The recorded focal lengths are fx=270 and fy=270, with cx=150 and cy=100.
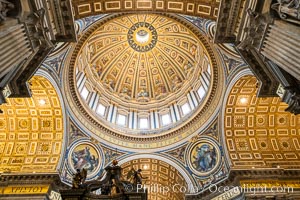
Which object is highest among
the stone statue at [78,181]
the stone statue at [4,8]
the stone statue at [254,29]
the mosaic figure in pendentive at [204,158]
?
the mosaic figure in pendentive at [204,158]

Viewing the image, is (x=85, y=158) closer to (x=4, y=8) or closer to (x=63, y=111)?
(x=63, y=111)

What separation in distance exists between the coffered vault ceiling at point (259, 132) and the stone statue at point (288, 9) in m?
9.94

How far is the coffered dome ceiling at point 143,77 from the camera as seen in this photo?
2084cm

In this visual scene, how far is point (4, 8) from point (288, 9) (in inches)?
278

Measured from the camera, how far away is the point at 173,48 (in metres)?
26.2

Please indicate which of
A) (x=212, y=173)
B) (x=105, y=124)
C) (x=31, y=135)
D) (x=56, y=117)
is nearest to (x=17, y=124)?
(x=31, y=135)

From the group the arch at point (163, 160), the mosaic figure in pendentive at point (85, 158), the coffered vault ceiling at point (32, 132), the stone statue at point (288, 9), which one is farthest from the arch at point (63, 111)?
the stone statue at point (288, 9)

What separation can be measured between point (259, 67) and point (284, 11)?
3.15 m

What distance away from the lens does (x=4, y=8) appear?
6656 millimetres

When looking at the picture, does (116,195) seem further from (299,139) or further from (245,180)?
(299,139)

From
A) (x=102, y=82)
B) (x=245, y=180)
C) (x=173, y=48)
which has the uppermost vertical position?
(x=173, y=48)

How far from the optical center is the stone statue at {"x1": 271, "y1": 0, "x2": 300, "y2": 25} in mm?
6548

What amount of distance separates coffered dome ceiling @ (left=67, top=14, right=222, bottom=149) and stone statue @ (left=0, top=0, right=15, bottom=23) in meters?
11.2

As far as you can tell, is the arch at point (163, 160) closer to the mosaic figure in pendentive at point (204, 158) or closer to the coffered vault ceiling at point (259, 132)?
the mosaic figure in pendentive at point (204, 158)
